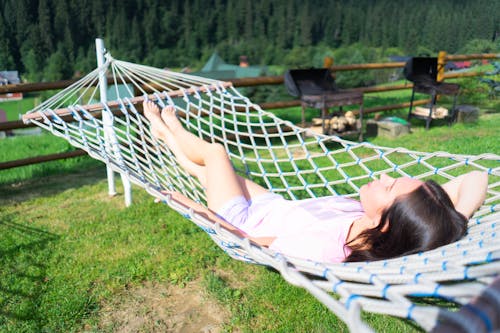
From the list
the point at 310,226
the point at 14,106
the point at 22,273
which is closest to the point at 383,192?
the point at 310,226

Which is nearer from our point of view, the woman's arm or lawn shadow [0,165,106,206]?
the woman's arm

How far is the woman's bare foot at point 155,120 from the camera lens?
1.77 m

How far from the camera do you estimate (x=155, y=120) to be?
1812 mm

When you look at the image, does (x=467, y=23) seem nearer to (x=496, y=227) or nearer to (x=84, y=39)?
(x=84, y=39)

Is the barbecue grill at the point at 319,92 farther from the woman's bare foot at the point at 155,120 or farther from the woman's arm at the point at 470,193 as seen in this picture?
the woman's arm at the point at 470,193

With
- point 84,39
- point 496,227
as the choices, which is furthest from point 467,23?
point 496,227

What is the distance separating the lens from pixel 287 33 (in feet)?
67.7

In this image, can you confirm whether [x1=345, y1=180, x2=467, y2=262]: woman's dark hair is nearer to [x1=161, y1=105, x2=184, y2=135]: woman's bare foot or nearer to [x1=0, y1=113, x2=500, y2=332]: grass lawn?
[x1=0, y1=113, x2=500, y2=332]: grass lawn

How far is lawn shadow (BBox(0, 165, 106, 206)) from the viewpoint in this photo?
2494mm

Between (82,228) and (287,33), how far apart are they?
19898 mm

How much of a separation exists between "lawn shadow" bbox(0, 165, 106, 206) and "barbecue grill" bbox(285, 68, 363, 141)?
164 cm

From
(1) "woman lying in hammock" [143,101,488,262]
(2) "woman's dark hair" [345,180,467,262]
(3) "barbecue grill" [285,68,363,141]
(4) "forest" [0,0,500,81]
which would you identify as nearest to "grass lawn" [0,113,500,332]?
(1) "woman lying in hammock" [143,101,488,262]

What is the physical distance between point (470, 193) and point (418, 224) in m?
0.27

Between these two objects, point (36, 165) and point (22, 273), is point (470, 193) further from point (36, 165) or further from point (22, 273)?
point (36, 165)
